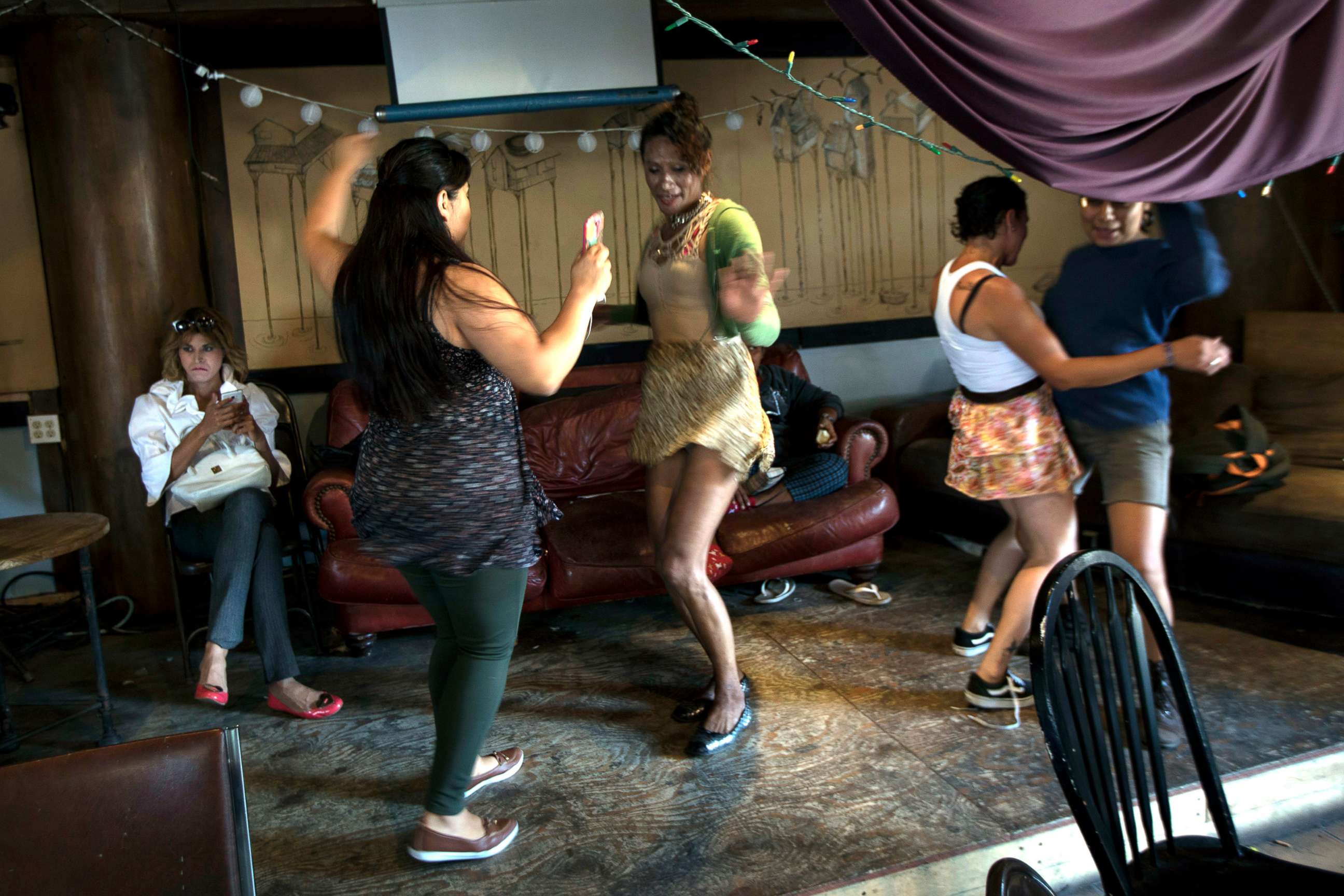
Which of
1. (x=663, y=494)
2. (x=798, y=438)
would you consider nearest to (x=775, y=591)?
(x=798, y=438)

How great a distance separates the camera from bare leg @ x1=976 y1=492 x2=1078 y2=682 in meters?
2.47

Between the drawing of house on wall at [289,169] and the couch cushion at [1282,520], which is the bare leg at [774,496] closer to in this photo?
the couch cushion at [1282,520]

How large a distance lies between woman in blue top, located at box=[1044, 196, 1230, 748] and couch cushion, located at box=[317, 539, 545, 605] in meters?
1.83

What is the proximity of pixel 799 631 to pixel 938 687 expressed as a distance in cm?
61

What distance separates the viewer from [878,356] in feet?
16.2

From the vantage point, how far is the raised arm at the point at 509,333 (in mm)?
1736

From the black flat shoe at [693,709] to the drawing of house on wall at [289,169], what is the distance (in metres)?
2.55

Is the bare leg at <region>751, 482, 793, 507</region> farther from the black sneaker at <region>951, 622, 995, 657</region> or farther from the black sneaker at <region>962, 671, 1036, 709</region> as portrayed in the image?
the black sneaker at <region>962, 671, 1036, 709</region>

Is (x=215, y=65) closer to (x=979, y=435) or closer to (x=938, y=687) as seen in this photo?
(x=979, y=435)

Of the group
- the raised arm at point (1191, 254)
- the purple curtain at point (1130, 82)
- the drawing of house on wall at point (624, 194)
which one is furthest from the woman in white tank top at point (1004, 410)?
the drawing of house on wall at point (624, 194)

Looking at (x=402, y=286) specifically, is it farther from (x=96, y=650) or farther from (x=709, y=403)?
(x=96, y=650)

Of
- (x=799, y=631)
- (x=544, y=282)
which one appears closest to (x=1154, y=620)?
(x=799, y=631)

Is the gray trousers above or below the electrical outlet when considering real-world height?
below

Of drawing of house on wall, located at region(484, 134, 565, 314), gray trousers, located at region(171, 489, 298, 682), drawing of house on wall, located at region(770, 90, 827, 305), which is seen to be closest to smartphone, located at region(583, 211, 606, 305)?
gray trousers, located at region(171, 489, 298, 682)
